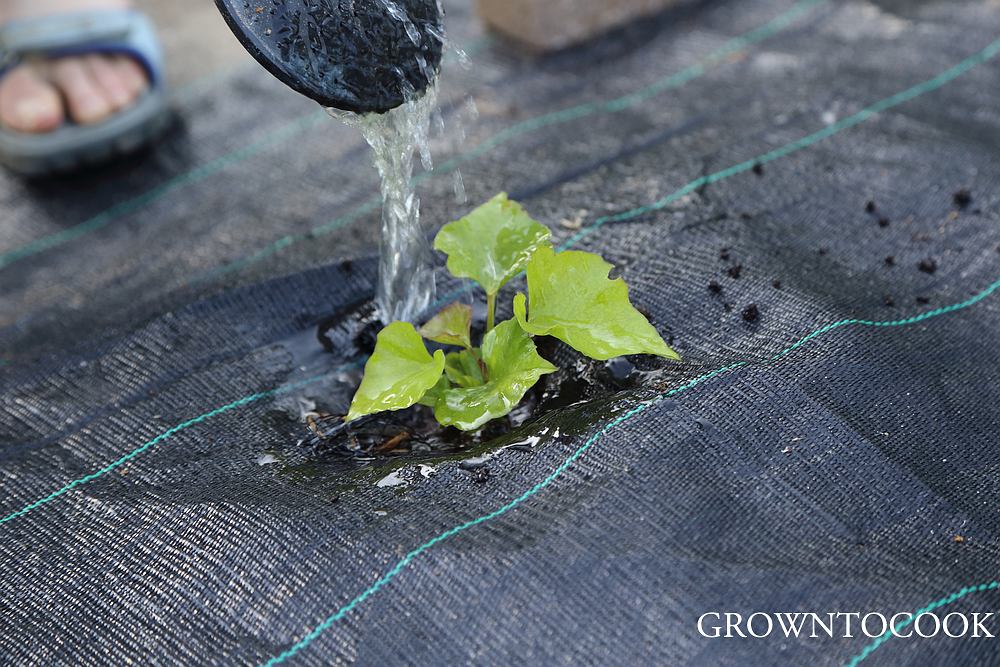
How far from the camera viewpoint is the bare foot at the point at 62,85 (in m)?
2.48

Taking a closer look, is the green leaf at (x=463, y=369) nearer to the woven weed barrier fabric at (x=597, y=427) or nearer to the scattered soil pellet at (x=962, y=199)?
the woven weed barrier fabric at (x=597, y=427)

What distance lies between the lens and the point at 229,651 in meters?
1.10

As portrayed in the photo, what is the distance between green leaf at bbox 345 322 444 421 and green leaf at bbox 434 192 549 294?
0.14m

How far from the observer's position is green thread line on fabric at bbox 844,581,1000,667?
103 centimetres

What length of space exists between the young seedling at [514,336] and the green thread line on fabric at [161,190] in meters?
1.28

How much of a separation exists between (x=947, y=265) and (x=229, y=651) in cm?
129

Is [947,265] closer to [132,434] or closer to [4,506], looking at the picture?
[132,434]

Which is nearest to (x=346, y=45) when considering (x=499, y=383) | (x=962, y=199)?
(x=499, y=383)

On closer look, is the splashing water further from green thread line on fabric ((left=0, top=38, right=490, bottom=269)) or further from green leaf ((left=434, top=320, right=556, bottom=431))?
green thread line on fabric ((left=0, top=38, right=490, bottom=269))

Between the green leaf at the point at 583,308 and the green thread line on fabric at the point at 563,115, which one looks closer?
the green leaf at the point at 583,308

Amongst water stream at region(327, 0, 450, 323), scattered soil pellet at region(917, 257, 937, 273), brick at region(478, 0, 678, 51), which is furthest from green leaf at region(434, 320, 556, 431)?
brick at region(478, 0, 678, 51)

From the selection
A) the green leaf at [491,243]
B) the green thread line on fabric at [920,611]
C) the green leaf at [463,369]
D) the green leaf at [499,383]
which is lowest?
the green thread line on fabric at [920,611]

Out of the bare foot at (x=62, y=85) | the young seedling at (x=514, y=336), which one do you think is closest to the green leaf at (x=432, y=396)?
the young seedling at (x=514, y=336)

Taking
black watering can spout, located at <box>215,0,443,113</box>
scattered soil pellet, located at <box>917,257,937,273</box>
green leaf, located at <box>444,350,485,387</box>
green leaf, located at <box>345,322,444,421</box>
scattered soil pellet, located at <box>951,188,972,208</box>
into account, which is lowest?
scattered soil pellet, located at <box>917,257,937,273</box>
